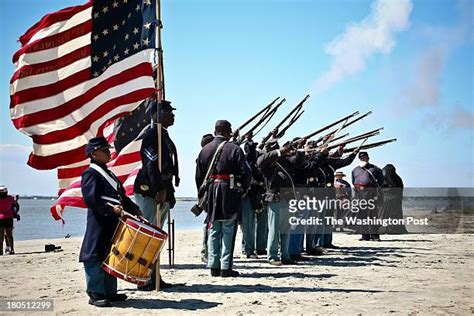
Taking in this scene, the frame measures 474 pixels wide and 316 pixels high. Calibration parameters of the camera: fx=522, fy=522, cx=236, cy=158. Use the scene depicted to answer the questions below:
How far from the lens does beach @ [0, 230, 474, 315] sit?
5.79 m

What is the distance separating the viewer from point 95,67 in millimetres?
7121

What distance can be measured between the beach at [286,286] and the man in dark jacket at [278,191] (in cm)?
35

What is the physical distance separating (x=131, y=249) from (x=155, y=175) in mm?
1264

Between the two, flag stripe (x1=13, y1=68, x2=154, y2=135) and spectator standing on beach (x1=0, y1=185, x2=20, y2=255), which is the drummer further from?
spectator standing on beach (x1=0, y1=185, x2=20, y2=255)

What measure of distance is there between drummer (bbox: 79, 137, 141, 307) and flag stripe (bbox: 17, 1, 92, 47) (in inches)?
77.0

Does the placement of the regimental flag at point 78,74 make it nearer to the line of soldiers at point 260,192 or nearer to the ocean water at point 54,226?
the line of soldiers at point 260,192

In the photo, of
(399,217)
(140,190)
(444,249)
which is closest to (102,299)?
(140,190)

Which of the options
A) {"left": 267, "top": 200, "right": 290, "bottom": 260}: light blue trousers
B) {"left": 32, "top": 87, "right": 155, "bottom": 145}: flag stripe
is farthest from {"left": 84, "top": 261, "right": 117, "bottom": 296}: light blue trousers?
{"left": 267, "top": 200, "right": 290, "bottom": 260}: light blue trousers

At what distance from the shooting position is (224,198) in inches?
300

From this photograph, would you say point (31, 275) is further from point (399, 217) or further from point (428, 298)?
point (399, 217)

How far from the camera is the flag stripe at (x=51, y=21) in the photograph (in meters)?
7.02

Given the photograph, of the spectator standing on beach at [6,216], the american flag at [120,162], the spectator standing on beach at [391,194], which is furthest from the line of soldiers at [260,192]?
the spectator standing on beach at [6,216]

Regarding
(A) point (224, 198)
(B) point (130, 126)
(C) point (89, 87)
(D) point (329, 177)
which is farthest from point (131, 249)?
(D) point (329, 177)

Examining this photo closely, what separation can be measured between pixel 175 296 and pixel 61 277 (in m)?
2.59
